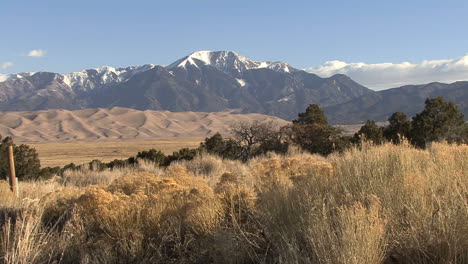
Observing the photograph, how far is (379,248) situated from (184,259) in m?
3.14

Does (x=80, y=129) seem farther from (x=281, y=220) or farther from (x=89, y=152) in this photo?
(x=281, y=220)

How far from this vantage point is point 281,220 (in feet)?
20.6

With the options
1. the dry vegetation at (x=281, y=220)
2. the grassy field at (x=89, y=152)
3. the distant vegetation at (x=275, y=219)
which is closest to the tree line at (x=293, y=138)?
the distant vegetation at (x=275, y=219)

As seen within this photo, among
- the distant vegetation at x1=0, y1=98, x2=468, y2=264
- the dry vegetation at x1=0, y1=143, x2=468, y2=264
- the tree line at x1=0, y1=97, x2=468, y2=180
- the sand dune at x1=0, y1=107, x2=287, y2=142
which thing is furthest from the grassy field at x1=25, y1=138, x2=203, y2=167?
the sand dune at x1=0, y1=107, x2=287, y2=142

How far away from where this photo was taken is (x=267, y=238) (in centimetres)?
632

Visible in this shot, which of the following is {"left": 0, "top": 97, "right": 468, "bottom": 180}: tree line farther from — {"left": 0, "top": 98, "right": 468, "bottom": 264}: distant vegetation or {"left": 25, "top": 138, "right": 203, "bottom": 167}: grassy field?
{"left": 25, "top": 138, "right": 203, "bottom": 167}: grassy field

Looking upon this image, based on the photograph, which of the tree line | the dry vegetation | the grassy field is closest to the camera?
the dry vegetation

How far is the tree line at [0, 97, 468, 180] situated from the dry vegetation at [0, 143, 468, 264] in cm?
1770

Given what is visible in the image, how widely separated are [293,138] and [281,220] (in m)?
22.6

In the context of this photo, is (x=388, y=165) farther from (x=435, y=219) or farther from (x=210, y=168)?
(x=210, y=168)

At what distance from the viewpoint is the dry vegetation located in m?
4.93

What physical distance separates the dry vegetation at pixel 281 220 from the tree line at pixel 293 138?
17.7 metres

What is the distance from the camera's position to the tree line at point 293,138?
26641 millimetres

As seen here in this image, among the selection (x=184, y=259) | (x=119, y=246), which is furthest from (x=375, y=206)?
(x=119, y=246)
